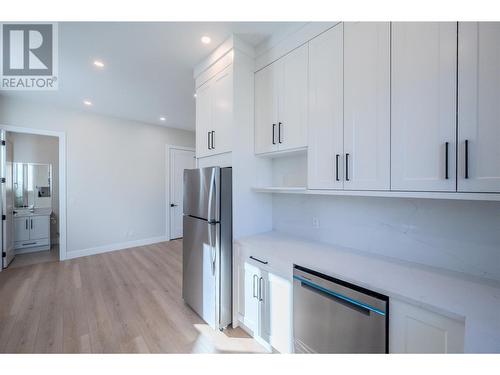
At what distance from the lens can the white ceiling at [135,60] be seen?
6.20ft

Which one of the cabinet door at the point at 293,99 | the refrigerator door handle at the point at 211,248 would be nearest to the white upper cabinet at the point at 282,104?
the cabinet door at the point at 293,99

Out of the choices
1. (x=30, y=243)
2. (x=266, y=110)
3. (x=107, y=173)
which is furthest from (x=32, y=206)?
(x=266, y=110)

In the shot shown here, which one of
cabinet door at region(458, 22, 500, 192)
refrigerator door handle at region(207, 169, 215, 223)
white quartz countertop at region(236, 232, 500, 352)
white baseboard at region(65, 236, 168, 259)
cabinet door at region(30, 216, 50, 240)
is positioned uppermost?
cabinet door at region(458, 22, 500, 192)

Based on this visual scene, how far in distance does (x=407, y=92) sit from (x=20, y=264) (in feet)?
18.6

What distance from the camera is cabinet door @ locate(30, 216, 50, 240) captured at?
4223 millimetres

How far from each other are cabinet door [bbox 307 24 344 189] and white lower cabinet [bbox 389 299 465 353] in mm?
831

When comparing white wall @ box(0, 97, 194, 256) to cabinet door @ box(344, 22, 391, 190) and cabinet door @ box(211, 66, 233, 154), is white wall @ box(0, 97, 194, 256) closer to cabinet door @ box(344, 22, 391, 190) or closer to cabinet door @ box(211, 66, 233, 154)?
cabinet door @ box(211, 66, 233, 154)

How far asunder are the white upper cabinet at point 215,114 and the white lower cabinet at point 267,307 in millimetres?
1244

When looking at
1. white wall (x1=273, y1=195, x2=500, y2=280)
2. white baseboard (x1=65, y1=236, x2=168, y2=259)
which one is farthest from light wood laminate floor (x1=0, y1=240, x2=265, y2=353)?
white wall (x1=273, y1=195, x2=500, y2=280)

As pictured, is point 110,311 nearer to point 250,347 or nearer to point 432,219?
point 250,347

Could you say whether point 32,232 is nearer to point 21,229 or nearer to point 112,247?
point 21,229

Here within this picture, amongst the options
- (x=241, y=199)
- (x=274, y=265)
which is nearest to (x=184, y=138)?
(x=241, y=199)

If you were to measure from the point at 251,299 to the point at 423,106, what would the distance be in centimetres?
190

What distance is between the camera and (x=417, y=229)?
146cm
